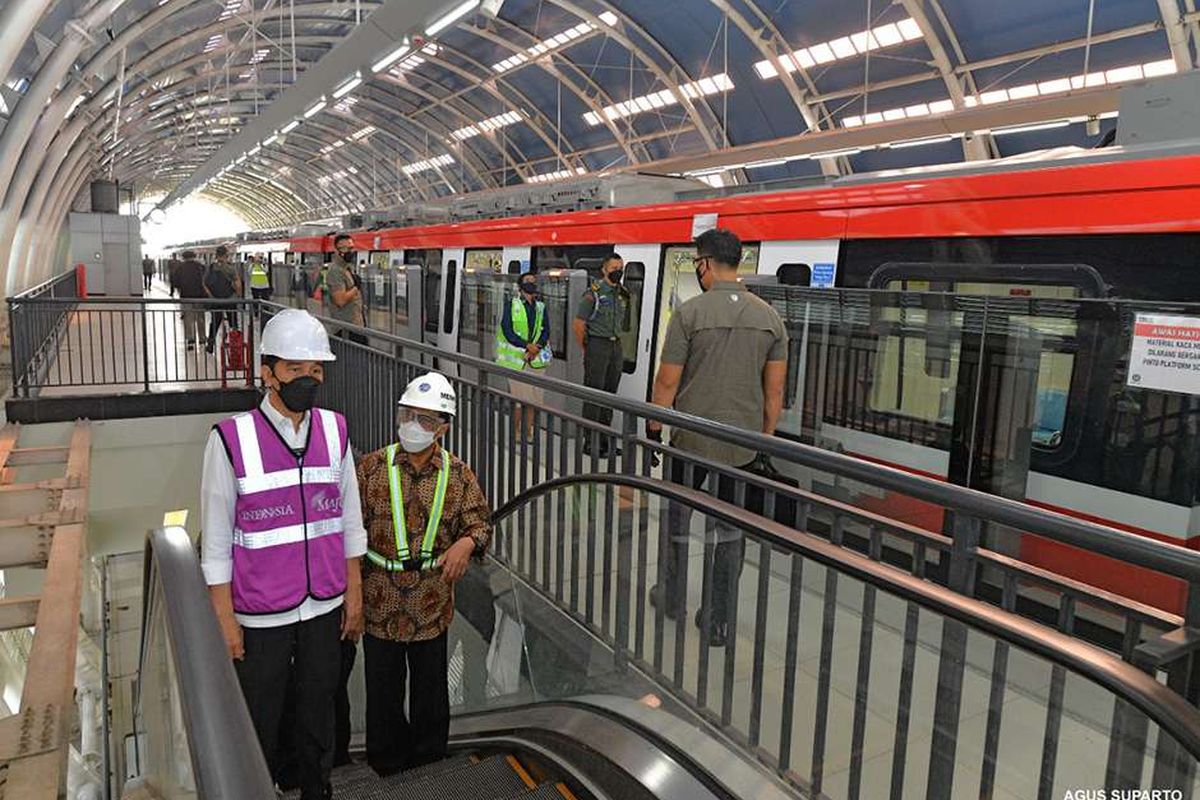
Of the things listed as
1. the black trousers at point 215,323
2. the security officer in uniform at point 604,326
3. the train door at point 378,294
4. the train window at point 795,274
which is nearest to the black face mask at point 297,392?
the train window at point 795,274

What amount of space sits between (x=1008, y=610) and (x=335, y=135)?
4330 cm

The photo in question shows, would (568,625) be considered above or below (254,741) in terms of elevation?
below

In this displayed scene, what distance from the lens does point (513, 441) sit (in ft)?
15.5

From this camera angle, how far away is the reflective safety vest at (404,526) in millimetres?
3682


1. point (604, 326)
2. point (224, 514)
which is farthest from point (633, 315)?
point (224, 514)

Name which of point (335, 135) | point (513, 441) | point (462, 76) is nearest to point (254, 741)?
point (513, 441)

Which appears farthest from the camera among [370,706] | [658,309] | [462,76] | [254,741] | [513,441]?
[462,76]

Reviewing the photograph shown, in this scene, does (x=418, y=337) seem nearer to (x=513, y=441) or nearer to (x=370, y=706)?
(x=513, y=441)

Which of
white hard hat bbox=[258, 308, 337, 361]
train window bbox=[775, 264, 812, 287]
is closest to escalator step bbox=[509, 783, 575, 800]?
white hard hat bbox=[258, 308, 337, 361]

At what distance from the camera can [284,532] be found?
323 centimetres

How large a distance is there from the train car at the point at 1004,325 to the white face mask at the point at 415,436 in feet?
8.62

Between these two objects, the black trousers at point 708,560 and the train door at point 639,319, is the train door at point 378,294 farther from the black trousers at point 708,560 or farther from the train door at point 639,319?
the black trousers at point 708,560

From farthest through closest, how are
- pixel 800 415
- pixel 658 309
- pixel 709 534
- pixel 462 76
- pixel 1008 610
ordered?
pixel 462 76 < pixel 658 309 < pixel 800 415 < pixel 709 534 < pixel 1008 610

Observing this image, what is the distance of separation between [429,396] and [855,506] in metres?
2.03
